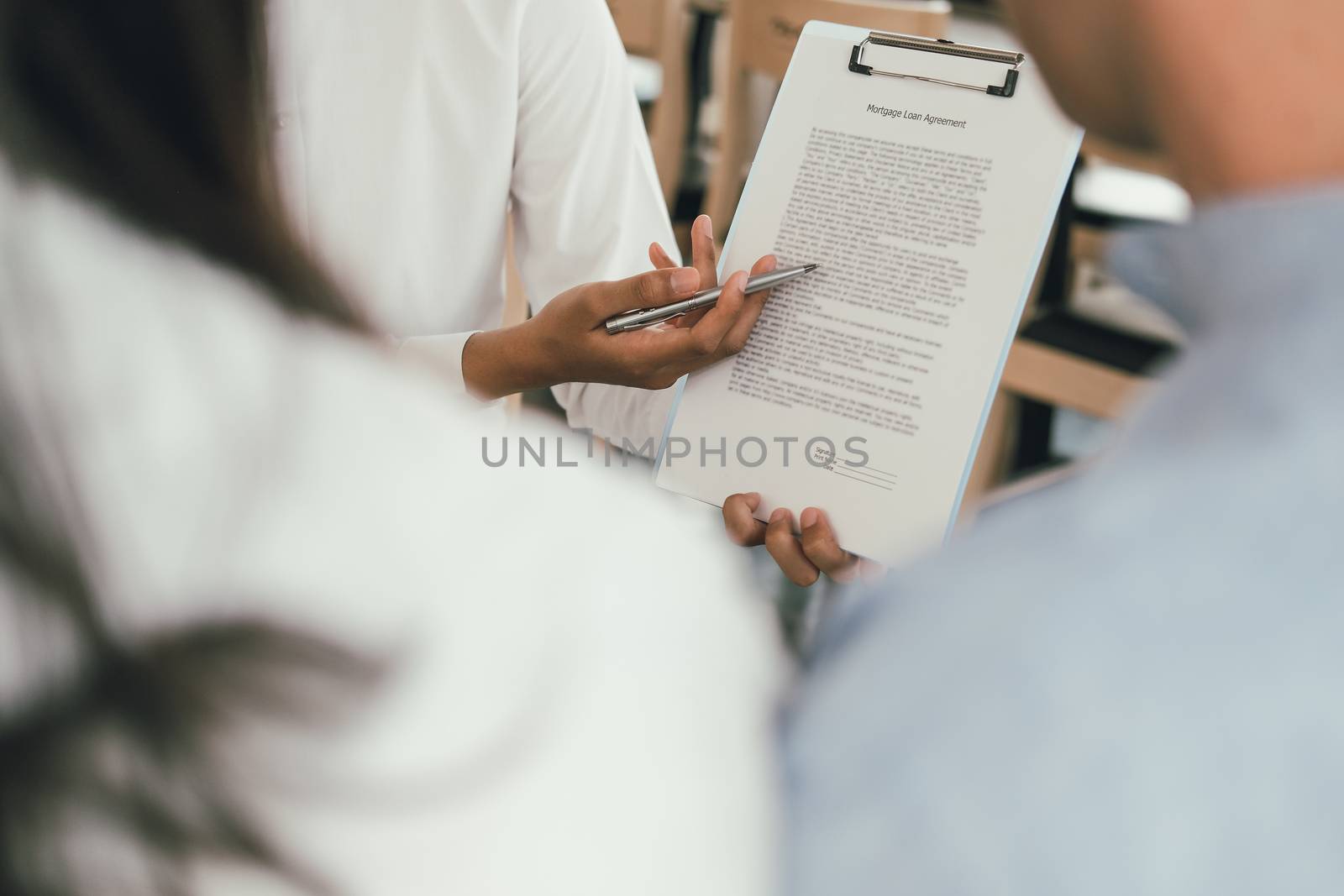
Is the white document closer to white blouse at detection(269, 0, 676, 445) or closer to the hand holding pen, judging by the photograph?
the hand holding pen

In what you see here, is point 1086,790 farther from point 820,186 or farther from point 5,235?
point 820,186

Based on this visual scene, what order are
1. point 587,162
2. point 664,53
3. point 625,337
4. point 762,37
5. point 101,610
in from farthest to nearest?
point 664,53
point 762,37
point 587,162
point 625,337
point 101,610

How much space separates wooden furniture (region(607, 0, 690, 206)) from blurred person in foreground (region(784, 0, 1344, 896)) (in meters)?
2.16

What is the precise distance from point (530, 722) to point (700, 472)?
551 mm

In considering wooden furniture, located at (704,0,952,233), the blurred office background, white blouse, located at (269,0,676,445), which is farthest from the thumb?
wooden furniture, located at (704,0,952,233)

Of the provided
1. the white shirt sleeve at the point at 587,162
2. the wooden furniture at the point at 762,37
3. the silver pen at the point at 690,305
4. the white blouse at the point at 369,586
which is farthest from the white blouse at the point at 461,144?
the white blouse at the point at 369,586

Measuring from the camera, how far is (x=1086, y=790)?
24 cm

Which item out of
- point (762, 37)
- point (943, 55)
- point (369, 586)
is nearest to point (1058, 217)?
point (762, 37)

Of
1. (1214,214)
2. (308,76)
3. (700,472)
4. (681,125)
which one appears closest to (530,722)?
(1214,214)

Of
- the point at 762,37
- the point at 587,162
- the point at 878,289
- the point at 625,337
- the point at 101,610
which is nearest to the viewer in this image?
the point at 101,610

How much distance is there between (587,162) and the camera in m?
1.03

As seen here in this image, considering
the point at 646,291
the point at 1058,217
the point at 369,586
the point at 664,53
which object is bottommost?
the point at 1058,217

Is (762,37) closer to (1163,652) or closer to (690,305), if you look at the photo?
(690,305)

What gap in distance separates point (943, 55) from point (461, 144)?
509 mm
